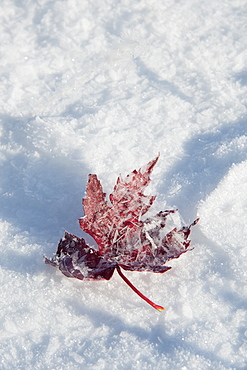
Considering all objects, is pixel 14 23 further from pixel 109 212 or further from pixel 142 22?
pixel 109 212

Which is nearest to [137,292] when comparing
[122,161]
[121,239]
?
[121,239]

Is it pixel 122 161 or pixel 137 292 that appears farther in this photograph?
pixel 122 161

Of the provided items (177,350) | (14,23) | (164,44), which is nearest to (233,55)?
(164,44)

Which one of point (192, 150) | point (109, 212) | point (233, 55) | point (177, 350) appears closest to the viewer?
point (177, 350)

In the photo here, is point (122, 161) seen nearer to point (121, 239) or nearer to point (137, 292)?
point (121, 239)
